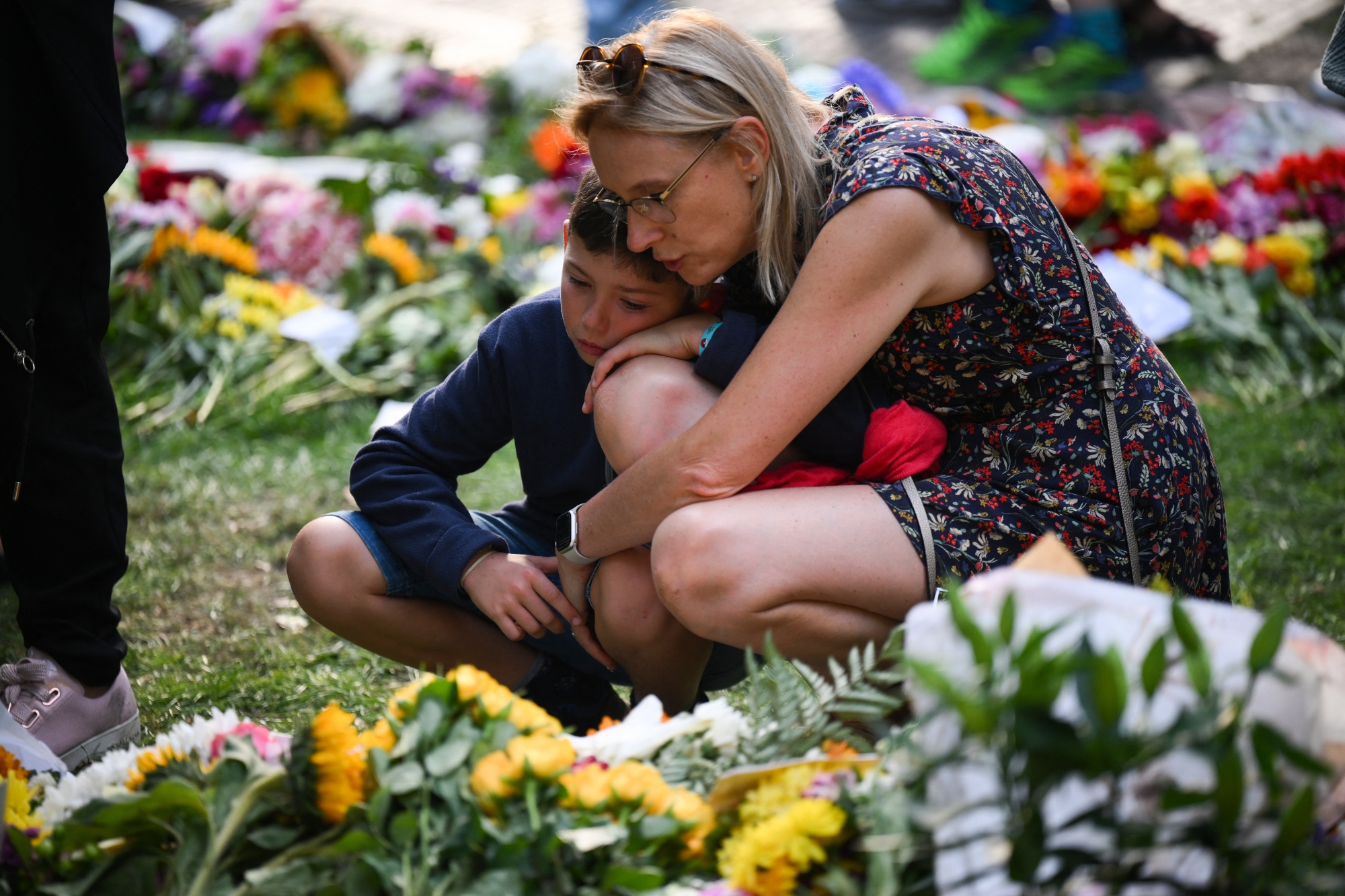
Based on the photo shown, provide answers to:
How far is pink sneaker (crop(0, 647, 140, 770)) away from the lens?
196cm

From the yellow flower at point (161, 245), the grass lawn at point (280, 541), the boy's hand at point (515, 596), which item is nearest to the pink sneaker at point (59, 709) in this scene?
the grass lawn at point (280, 541)

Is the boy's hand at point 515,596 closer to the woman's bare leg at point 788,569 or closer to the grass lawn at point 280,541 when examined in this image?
the woman's bare leg at point 788,569

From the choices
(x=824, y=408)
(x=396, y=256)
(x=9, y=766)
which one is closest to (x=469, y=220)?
(x=396, y=256)

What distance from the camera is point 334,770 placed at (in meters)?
1.23

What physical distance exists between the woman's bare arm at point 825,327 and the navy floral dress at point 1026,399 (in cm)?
4

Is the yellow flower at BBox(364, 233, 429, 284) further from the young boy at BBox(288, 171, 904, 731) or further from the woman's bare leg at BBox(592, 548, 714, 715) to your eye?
the woman's bare leg at BBox(592, 548, 714, 715)

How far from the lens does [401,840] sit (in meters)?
1.17

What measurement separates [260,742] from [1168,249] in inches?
179

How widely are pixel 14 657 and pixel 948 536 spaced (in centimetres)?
199

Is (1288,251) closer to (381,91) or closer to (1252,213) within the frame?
(1252,213)

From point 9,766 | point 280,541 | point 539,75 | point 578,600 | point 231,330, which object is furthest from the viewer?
point 539,75

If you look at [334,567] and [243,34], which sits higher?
[334,567]

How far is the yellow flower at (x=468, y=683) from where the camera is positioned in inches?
50.4

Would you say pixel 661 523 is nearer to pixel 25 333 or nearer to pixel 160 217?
pixel 25 333
